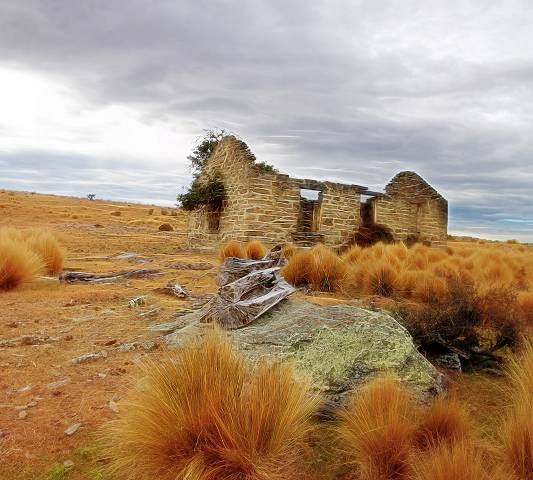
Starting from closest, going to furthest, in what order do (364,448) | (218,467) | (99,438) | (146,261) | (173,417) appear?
(218,467)
(173,417)
(364,448)
(99,438)
(146,261)

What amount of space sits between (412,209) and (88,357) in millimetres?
15632

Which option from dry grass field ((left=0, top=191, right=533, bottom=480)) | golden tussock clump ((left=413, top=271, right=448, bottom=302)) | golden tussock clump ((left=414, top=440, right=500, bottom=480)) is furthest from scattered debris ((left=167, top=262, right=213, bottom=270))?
golden tussock clump ((left=414, top=440, right=500, bottom=480))

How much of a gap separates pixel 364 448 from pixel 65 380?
7.59 ft

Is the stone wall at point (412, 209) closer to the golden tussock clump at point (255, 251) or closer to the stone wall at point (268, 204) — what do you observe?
the stone wall at point (268, 204)

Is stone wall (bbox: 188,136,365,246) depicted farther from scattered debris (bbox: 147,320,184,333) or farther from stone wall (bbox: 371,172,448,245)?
scattered debris (bbox: 147,320,184,333)

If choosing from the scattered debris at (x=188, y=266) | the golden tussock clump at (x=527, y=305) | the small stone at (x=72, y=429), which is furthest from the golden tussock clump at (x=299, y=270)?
the small stone at (x=72, y=429)

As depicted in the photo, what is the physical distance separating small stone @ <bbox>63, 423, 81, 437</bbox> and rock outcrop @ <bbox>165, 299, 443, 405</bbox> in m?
1.20

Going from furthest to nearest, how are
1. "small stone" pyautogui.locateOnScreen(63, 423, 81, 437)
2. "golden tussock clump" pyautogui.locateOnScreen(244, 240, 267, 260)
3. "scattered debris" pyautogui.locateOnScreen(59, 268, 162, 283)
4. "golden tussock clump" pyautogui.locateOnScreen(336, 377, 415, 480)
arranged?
"golden tussock clump" pyautogui.locateOnScreen(244, 240, 267, 260)
"scattered debris" pyautogui.locateOnScreen(59, 268, 162, 283)
"small stone" pyautogui.locateOnScreen(63, 423, 81, 437)
"golden tussock clump" pyautogui.locateOnScreen(336, 377, 415, 480)

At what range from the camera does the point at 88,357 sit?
388cm

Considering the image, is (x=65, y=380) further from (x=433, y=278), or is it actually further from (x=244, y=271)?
→ (x=433, y=278)

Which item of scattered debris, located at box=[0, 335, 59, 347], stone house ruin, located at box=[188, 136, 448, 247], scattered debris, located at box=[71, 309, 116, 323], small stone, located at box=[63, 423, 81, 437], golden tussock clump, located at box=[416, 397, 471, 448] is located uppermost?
stone house ruin, located at box=[188, 136, 448, 247]

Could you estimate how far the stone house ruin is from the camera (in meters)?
14.7

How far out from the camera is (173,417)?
2107mm

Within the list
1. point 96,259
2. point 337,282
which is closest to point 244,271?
point 337,282
